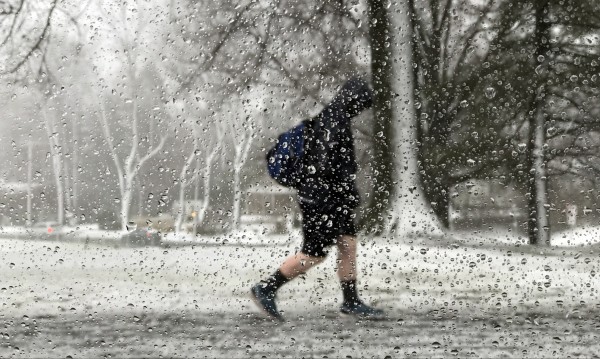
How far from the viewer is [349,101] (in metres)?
2.58

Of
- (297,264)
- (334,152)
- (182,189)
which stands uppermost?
(334,152)

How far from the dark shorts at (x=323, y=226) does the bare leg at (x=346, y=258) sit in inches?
0.7

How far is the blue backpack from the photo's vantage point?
257 cm

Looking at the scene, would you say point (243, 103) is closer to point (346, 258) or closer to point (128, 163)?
point (128, 163)

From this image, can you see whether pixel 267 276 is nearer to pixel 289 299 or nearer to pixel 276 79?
pixel 289 299

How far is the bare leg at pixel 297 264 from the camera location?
2.55 m

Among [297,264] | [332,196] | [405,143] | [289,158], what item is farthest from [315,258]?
[405,143]

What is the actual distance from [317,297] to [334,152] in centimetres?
45

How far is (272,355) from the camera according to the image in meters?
2.59

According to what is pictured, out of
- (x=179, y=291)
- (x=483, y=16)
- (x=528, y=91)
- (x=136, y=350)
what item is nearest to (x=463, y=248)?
(x=528, y=91)

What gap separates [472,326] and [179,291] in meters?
0.90

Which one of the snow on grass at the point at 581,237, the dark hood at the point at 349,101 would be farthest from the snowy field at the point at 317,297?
the dark hood at the point at 349,101

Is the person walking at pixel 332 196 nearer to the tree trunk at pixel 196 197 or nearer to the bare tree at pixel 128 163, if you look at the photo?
the tree trunk at pixel 196 197

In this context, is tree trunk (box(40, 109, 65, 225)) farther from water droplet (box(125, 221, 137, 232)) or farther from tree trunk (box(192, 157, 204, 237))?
tree trunk (box(192, 157, 204, 237))
